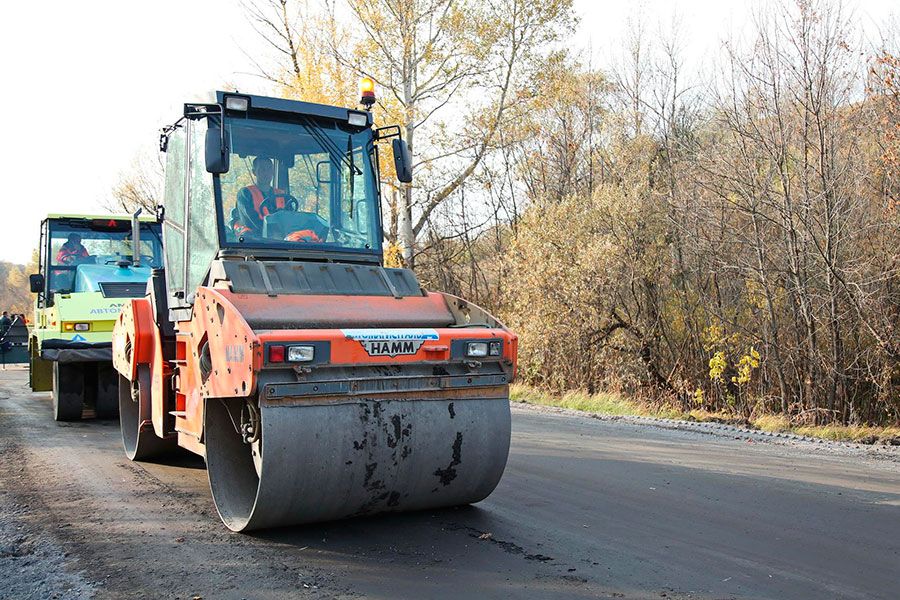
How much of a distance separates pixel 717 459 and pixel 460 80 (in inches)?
568

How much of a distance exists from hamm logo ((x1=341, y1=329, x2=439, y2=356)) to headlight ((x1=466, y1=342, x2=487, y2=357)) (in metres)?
0.25

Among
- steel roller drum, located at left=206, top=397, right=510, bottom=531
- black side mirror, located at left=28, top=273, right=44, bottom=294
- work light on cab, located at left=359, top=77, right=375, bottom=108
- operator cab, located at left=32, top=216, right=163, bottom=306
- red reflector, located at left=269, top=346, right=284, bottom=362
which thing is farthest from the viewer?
operator cab, located at left=32, top=216, right=163, bottom=306

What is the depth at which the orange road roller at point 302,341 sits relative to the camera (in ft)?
15.8

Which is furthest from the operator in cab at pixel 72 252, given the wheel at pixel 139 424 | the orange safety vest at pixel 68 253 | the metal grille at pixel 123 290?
the wheel at pixel 139 424

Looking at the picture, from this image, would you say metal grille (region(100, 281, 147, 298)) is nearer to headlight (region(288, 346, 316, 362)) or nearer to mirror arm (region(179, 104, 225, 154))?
mirror arm (region(179, 104, 225, 154))

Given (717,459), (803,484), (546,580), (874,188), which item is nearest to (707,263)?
(874,188)

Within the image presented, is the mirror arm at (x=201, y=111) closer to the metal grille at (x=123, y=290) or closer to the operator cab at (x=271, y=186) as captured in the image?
the operator cab at (x=271, y=186)

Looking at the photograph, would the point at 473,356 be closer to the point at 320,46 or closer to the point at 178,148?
the point at 178,148

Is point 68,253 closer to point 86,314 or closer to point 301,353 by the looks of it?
point 86,314

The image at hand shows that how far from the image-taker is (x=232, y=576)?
4434mm

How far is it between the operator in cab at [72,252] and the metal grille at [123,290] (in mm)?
1331

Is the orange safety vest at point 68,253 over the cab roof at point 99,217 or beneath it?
Answer: beneath

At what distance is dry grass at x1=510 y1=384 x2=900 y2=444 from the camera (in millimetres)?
10062

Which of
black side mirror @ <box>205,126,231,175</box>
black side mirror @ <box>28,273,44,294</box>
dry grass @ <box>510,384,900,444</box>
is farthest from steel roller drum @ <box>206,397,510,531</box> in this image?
black side mirror @ <box>28,273,44,294</box>
